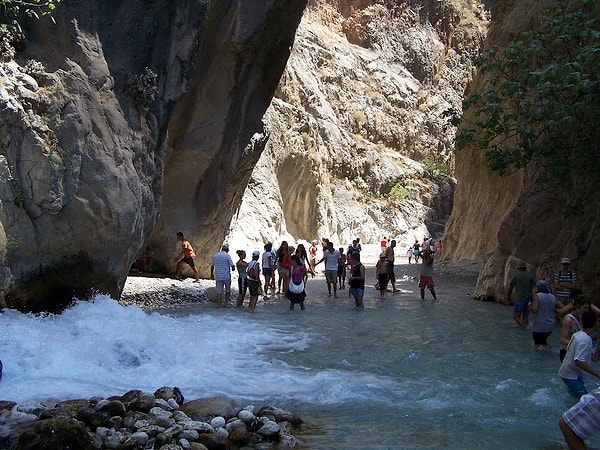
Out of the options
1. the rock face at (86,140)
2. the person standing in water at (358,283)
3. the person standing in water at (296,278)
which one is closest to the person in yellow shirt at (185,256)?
the rock face at (86,140)

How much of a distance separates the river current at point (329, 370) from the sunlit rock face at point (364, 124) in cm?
2016

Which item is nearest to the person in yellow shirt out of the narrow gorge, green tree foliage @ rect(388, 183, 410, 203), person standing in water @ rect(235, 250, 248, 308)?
the narrow gorge

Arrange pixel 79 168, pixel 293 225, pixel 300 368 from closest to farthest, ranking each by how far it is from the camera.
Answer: pixel 300 368 < pixel 79 168 < pixel 293 225

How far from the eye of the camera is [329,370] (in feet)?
30.3

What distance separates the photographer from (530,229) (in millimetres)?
16906

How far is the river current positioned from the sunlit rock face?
20.2 metres

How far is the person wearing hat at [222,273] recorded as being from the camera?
51.0ft

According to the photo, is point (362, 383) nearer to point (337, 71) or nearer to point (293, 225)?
point (293, 225)

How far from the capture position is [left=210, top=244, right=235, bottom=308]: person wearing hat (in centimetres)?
1554

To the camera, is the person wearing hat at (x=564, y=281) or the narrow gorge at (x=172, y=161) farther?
the person wearing hat at (x=564, y=281)

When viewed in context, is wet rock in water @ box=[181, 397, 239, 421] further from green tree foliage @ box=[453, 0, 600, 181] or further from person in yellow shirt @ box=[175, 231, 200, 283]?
person in yellow shirt @ box=[175, 231, 200, 283]

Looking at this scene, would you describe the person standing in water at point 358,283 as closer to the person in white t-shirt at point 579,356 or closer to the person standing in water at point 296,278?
the person standing in water at point 296,278

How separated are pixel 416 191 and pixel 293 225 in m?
16.9

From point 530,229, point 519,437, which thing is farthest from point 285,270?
point 519,437
